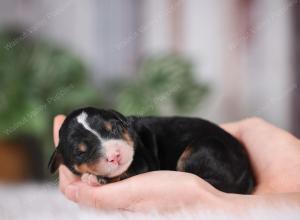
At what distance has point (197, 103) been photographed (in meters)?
3.55

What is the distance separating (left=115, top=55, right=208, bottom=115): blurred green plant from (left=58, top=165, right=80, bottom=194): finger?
56.2 inches

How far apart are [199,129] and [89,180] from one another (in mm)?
466

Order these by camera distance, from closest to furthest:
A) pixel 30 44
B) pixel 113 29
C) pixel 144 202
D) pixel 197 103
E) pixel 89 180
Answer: pixel 144 202, pixel 89 180, pixel 197 103, pixel 30 44, pixel 113 29

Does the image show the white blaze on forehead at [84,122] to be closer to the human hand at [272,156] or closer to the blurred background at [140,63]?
the human hand at [272,156]

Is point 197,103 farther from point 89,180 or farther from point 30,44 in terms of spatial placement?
point 89,180

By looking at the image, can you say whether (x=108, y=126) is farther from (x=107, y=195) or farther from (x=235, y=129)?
(x=235, y=129)

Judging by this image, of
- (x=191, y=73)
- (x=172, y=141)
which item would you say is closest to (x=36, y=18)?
(x=191, y=73)

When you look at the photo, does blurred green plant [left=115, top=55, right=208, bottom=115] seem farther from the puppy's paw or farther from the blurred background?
the puppy's paw

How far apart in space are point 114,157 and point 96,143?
0.23ft

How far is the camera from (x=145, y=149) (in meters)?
1.73

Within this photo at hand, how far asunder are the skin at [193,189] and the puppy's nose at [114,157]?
0.07 m

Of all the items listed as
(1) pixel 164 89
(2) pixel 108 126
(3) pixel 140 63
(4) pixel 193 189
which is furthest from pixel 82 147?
(3) pixel 140 63

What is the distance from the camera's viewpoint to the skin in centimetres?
137

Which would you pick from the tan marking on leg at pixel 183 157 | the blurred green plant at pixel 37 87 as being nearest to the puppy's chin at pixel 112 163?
the tan marking on leg at pixel 183 157
